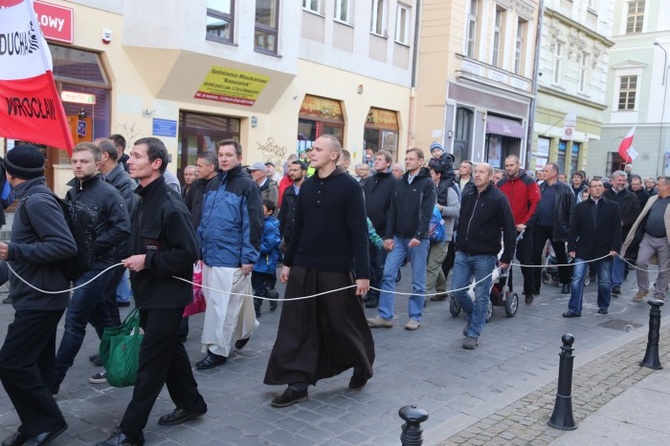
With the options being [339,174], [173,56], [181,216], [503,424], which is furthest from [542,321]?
[173,56]

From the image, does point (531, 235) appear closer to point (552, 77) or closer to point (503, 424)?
point (503, 424)

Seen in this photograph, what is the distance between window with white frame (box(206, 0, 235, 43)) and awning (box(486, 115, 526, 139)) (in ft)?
40.7

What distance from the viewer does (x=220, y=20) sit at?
1388 centimetres

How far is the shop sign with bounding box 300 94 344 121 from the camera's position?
17.3 meters

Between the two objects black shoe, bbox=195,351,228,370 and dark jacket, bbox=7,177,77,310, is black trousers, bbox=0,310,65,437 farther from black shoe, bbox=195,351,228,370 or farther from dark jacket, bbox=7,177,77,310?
black shoe, bbox=195,351,228,370

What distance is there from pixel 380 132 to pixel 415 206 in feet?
42.4

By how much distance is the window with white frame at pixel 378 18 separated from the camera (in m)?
19.0

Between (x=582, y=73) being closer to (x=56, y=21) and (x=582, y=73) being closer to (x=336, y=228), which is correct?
(x=56, y=21)

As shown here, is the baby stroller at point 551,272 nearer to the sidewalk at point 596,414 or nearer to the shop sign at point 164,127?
the sidewalk at point 596,414

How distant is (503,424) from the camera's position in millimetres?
4891

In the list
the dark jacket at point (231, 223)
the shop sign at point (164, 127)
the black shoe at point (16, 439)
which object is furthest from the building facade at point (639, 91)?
the black shoe at point (16, 439)

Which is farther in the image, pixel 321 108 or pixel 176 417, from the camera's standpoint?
pixel 321 108

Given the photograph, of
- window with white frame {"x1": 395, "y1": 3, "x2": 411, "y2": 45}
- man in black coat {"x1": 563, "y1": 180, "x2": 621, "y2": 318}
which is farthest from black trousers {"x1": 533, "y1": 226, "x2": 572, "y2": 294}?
window with white frame {"x1": 395, "y1": 3, "x2": 411, "y2": 45}

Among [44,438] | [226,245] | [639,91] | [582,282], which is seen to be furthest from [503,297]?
[639,91]
